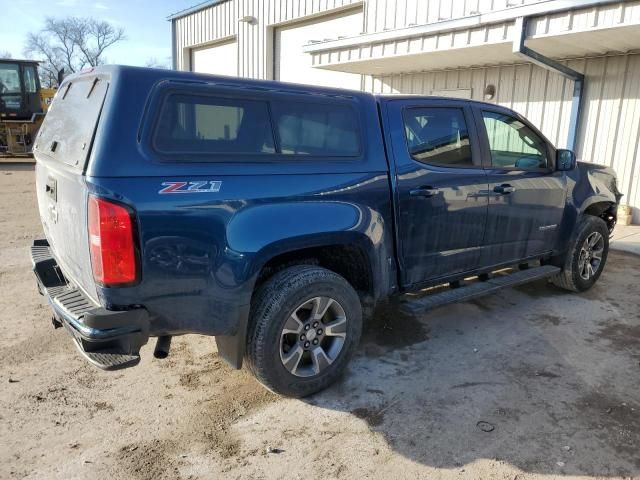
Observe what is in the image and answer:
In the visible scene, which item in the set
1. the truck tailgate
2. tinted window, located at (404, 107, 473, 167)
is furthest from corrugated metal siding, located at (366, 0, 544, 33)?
the truck tailgate

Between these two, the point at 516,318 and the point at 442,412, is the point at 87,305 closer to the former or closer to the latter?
the point at 442,412

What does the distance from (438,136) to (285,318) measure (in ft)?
6.38

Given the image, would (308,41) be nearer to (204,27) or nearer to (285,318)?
(204,27)

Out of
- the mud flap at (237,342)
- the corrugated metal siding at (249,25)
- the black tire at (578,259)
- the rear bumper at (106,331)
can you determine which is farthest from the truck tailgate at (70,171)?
the corrugated metal siding at (249,25)

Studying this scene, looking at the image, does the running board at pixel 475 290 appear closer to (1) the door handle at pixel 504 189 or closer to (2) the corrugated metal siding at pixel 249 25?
(1) the door handle at pixel 504 189

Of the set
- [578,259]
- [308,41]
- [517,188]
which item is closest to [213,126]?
[517,188]

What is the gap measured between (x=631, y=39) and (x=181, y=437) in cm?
816

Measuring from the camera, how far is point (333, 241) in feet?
10.6

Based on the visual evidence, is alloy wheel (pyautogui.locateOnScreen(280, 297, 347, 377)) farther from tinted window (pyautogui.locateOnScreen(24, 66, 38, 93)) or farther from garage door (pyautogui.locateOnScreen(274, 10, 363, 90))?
tinted window (pyautogui.locateOnScreen(24, 66, 38, 93))

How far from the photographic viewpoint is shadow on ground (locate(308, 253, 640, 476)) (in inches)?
112

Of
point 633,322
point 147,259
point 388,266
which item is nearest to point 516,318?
point 633,322

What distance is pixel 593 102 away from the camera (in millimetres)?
8992

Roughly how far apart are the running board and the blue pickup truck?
30 mm

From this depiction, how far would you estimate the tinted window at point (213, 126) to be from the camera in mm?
2676
